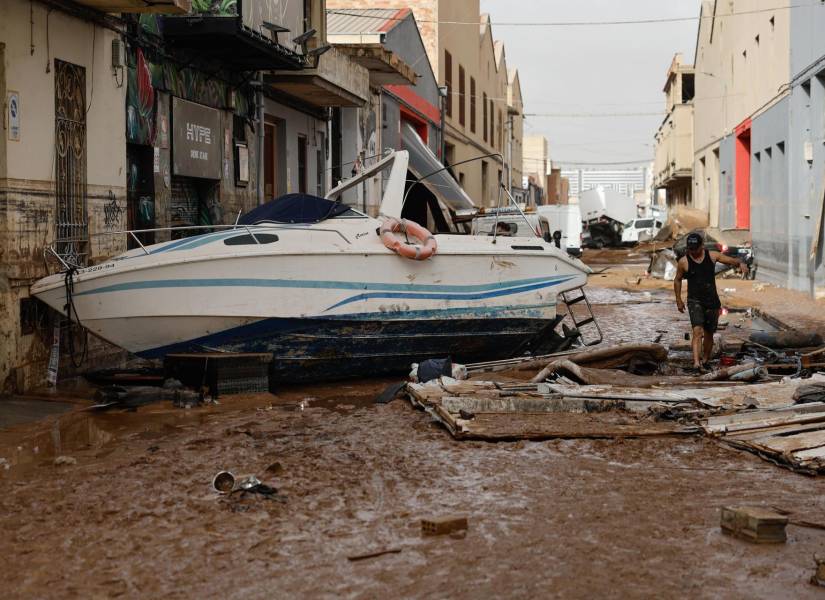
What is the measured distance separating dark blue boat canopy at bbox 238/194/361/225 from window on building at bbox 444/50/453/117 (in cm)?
2490

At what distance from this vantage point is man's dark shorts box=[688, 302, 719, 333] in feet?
36.0

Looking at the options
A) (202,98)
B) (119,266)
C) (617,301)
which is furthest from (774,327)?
(119,266)

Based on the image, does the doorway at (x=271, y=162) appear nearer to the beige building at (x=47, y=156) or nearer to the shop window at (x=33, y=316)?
the beige building at (x=47, y=156)

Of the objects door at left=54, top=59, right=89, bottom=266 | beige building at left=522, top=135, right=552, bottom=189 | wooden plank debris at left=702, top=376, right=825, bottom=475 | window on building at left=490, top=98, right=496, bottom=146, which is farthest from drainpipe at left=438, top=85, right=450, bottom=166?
beige building at left=522, top=135, right=552, bottom=189

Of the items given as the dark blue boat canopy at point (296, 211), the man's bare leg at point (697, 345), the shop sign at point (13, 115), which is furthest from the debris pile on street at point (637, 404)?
the shop sign at point (13, 115)

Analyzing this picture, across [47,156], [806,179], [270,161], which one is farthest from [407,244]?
[806,179]

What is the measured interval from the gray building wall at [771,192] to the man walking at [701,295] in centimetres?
1235

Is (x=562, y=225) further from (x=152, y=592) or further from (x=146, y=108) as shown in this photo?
(x=152, y=592)

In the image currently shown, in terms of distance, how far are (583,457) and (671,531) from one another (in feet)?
5.57

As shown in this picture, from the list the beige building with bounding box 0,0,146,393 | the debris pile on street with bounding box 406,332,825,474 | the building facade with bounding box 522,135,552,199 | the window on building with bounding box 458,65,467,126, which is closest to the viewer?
the debris pile on street with bounding box 406,332,825,474

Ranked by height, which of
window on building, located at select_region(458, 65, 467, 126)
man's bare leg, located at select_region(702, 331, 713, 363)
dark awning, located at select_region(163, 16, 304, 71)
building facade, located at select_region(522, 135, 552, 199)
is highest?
building facade, located at select_region(522, 135, 552, 199)

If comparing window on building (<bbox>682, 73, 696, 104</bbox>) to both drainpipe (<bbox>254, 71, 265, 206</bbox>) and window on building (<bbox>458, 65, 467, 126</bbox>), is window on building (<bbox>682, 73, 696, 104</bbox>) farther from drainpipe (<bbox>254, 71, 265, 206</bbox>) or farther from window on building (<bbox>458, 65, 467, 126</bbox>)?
drainpipe (<bbox>254, 71, 265, 206</bbox>)

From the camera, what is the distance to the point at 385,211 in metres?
10.9

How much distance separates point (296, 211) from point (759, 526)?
21.2 feet
